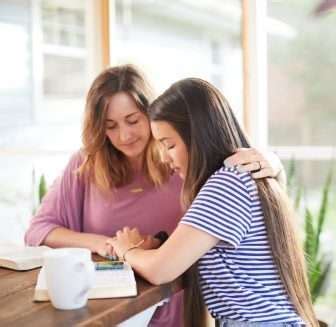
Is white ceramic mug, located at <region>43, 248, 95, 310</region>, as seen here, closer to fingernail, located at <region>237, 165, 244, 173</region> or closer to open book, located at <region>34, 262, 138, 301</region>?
open book, located at <region>34, 262, 138, 301</region>

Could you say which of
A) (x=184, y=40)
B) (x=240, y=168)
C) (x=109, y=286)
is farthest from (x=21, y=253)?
(x=184, y=40)

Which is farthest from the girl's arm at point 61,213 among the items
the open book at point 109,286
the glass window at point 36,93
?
the glass window at point 36,93

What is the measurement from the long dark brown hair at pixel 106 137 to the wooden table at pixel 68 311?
593 millimetres

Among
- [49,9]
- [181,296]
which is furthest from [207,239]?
[49,9]

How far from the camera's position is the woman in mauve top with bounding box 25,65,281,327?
184 cm

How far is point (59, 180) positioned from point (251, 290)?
89 cm

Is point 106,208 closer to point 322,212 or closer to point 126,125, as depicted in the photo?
point 126,125

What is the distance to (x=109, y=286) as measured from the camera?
47.4 inches

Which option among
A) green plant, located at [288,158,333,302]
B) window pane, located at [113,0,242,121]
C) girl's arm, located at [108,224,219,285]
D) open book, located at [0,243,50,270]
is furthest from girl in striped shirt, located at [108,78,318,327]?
window pane, located at [113,0,242,121]

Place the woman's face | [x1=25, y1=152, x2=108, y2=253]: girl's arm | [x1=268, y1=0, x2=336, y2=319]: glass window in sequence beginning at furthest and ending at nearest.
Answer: [x1=268, y1=0, x2=336, y2=319]: glass window < the woman's face < [x1=25, y1=152, x2=108, y2=253]: girl's arm

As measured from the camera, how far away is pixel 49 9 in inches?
144

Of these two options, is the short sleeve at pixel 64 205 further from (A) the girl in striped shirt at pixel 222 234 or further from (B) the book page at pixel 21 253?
(A) the girl in striped shirt at pixel 222 234

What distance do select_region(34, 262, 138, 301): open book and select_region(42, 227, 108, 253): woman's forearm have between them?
28 cm

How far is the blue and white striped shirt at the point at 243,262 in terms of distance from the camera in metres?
1.31
